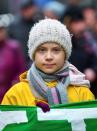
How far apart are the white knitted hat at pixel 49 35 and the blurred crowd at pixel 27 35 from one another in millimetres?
3428

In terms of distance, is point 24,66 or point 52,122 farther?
point 24,66

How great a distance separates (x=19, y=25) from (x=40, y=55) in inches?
250

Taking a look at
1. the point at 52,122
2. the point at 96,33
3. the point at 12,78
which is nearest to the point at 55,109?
the point at 52,122

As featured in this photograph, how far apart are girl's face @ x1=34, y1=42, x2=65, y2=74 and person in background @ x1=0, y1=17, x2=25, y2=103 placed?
12.8 ft

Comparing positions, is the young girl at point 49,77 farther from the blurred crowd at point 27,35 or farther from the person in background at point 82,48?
the person in background at point 82,48

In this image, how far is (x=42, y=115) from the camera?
27.8 ft

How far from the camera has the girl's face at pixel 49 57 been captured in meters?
8.74

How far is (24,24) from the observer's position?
14.9 m

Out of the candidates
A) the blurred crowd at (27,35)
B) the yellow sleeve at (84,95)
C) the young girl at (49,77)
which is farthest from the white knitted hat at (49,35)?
the blurred crowd at (27,35)

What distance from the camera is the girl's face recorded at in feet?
28.7

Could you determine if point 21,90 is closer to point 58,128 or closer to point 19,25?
point 58,128

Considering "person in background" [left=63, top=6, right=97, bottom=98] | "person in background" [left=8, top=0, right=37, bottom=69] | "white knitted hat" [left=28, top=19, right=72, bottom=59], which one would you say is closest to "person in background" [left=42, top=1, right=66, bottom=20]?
"person in background" [left=8, top=0, right=37, bottom=69]

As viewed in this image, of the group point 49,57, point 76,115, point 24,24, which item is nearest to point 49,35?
point 49,57

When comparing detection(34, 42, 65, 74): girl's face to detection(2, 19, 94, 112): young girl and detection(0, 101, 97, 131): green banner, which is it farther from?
detection(0, 101, 97, 131): green banner
